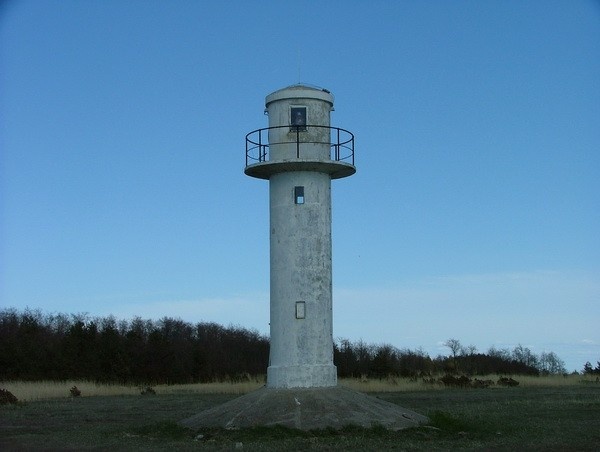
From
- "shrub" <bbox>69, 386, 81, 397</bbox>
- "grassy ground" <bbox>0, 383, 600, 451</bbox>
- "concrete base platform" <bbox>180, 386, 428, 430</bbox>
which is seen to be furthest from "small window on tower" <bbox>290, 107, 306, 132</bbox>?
"shrub" <bbox>69, 386, 81, 397</bbox>

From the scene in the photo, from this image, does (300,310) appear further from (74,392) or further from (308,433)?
(74,392)

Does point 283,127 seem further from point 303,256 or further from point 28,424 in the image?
point 28,424

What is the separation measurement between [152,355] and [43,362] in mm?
6177

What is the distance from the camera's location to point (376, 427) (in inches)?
822

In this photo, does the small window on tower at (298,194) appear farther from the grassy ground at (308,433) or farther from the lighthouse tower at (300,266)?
the grassy ground at (308,433)

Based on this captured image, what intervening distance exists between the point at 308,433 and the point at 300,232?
191 inches

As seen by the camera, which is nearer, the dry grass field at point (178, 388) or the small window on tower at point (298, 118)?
the small window on tower at point (298, 118)

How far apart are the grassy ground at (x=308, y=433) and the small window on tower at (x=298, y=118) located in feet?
23.7

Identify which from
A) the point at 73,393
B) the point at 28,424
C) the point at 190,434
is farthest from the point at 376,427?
the point at 73,393

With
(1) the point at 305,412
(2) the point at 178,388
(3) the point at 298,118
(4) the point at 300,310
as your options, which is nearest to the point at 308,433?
(1) the point at 305,412

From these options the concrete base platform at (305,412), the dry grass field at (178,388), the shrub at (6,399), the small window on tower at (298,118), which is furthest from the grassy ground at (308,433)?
the small window on tower at (298,118)

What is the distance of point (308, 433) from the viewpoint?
2034cm

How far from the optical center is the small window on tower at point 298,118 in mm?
22906

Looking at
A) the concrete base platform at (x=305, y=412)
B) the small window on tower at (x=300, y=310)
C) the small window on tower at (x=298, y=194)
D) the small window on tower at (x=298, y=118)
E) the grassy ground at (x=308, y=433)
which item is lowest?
the grassy ground at (x=308, y=433)
